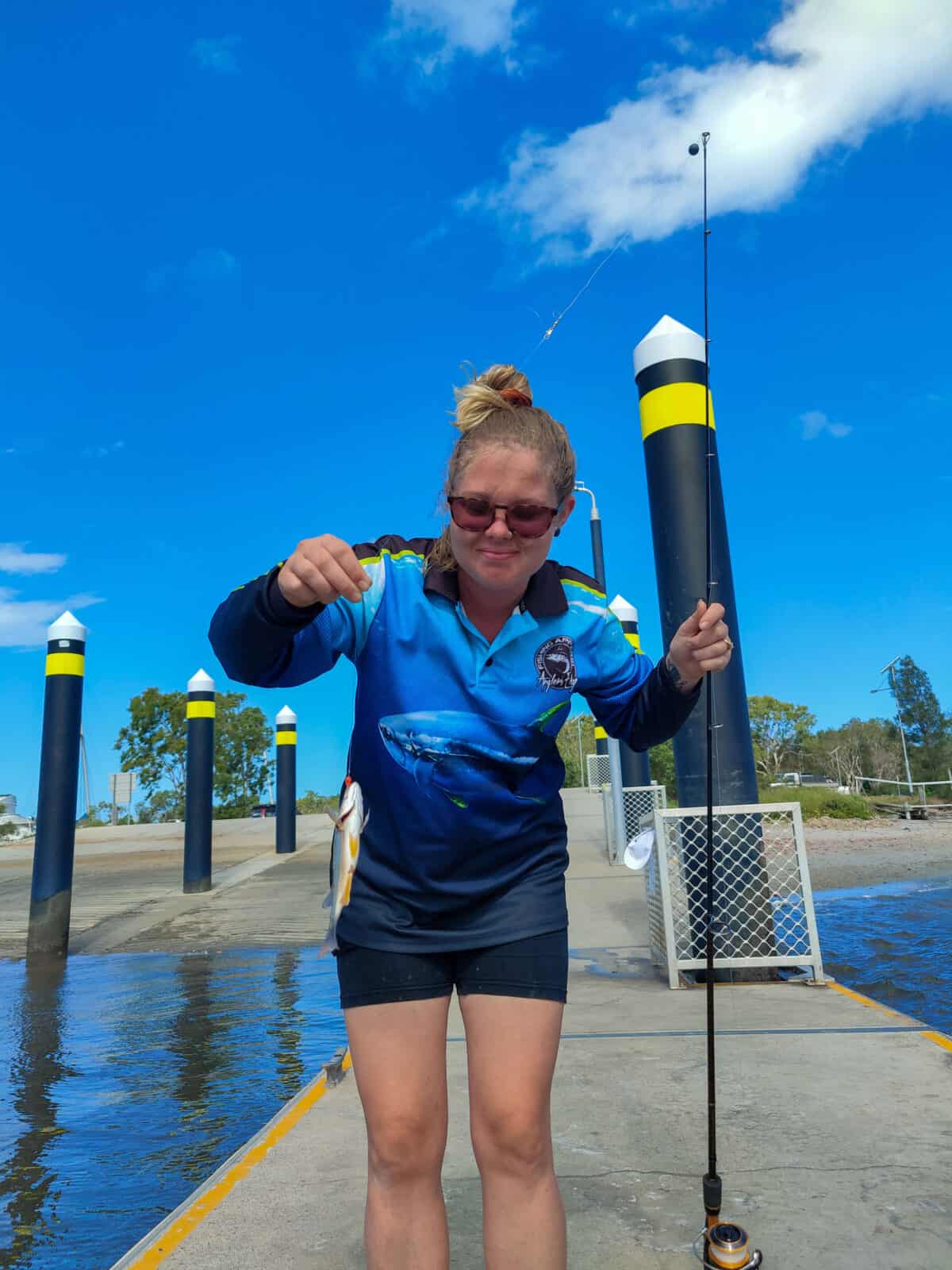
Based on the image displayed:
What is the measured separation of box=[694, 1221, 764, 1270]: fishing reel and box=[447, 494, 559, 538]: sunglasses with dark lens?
156cm

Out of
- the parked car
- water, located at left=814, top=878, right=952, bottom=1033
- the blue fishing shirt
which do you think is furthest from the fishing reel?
the parked car

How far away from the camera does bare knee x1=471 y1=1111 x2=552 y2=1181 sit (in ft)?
5.62

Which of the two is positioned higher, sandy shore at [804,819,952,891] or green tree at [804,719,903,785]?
green tree at [804,719,903,785]

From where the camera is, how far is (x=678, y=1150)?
2859mm

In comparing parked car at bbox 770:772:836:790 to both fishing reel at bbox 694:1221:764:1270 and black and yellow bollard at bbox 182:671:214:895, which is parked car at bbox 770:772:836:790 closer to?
black and yellow bollard at bbox 182:671:214:895

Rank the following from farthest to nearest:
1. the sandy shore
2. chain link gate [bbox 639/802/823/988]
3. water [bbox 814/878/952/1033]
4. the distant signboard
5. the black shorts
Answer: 1. the distant signboard
2. the sandy shore
3. water [bbox 814/878/952/1033]
4. chain link gate [bbox 639/802/823/988]
5. the black shorts

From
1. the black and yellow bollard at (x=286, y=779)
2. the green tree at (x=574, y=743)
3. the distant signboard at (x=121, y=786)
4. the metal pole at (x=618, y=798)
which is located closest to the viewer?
the metal pole at (x=618, y=798)

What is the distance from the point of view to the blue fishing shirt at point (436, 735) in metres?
1.83

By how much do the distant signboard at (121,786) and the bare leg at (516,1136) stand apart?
3418 cm

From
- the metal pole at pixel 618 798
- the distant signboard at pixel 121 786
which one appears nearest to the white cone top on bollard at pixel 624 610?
the metal pole at pixel 618 798

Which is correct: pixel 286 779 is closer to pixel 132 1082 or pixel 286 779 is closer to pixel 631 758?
pixel 631 758

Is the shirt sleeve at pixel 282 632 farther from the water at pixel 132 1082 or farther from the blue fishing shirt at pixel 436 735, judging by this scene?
the water at pixel 132 1082

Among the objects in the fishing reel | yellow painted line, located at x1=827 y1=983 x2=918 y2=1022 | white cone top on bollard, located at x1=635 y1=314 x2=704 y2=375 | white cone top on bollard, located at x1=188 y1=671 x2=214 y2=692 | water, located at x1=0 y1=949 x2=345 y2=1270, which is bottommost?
water, located at x1=0 y1=949 x2=345 y2=1270

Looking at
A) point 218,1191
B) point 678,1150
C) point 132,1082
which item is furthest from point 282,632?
point 132,1082
